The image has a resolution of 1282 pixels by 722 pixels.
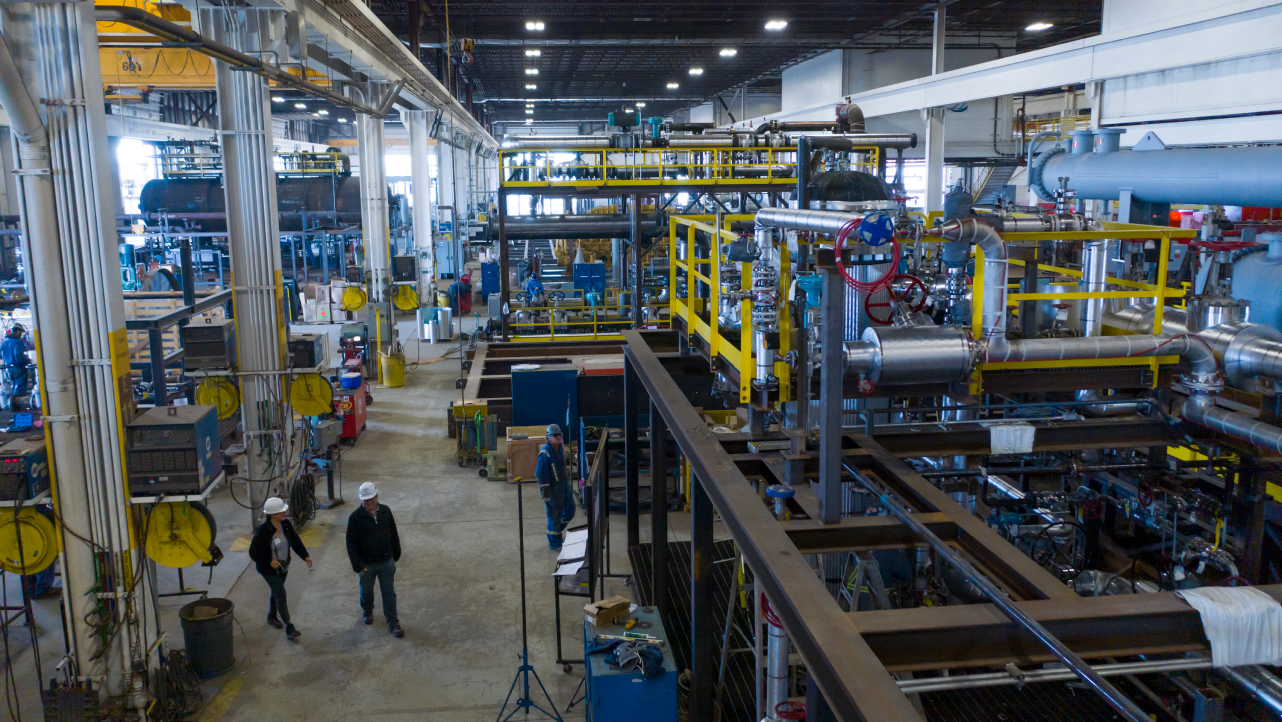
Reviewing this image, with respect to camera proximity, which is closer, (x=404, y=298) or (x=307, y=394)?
(x=307, y=394)

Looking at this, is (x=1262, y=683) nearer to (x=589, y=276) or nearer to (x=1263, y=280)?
(x=1263, y=280)

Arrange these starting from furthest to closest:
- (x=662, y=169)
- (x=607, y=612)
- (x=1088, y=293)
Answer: (x=662, y=169)
(x=607, y=612)
(x=1088, y=293)

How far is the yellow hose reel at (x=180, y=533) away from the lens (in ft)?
25.1

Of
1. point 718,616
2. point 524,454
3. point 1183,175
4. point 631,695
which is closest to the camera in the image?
point 631,695

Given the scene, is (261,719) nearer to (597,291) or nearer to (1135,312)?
(1135,312)

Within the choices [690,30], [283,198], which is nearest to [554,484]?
[690,30]

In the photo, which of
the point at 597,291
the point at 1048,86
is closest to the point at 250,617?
the point at 597,291

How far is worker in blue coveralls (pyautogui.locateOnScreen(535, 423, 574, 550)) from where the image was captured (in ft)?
36.3

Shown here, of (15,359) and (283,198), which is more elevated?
(283,198)

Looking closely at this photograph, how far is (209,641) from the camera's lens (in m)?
8.26

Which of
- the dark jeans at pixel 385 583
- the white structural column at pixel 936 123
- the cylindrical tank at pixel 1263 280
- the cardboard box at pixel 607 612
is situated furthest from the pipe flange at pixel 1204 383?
the white structural column at pixel 936 123

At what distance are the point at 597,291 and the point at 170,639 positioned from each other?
1479 cm

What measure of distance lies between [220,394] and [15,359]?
243 inches

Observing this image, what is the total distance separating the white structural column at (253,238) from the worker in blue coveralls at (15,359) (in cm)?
602
